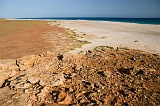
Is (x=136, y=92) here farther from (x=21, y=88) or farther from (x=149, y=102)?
(x=21, y=88)

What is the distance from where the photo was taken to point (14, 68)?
Answer: 10578 millimetres

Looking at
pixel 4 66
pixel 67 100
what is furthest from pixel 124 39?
pixel 67 100

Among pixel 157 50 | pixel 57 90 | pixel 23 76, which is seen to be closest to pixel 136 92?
pixel 57 90

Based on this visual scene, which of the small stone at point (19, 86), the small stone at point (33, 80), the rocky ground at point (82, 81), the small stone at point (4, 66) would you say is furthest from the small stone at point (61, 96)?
the small stone at point (4, 66)

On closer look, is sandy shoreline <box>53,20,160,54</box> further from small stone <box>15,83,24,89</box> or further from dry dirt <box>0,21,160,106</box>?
small stone <box>15,83,24,89</box>

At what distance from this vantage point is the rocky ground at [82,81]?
7.24 metres

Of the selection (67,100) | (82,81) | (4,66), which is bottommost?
(67,100)

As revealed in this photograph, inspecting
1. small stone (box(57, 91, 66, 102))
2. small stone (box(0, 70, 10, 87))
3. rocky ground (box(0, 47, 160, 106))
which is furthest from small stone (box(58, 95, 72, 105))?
small stone (box(0, 70, 10, 87))

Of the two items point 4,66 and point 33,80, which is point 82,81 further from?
point 4,66

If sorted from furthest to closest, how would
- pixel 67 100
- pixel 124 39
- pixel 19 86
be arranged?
pixel 124 39
pixel 19 86
pixel 67 100

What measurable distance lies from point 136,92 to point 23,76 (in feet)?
18.2

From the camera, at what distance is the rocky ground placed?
7.24m

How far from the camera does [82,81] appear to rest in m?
8.81

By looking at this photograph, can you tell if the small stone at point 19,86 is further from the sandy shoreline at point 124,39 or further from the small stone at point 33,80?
the sandy shoreline at point 124,39
